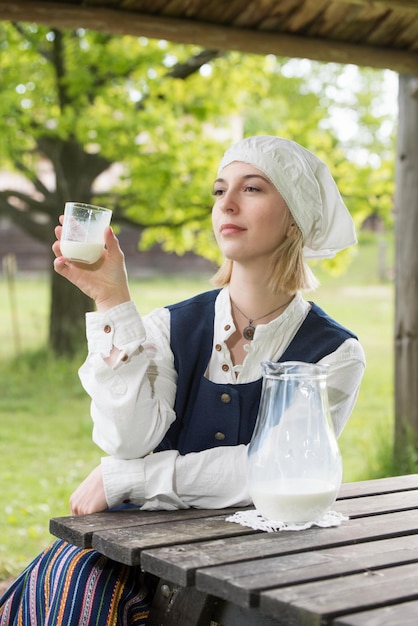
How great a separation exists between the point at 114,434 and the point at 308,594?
783mm

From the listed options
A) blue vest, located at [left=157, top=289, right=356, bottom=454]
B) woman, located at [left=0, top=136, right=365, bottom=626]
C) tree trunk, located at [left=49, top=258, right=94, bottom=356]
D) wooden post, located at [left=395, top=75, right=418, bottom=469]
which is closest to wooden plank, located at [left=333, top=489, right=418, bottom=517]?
woman, located at [left=0, top=136, right=365, bottom=626]

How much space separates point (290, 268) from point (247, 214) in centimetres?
19

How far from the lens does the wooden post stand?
489cm

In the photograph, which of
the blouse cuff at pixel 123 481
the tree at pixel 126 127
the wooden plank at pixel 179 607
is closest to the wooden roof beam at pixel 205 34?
the blouse cuff at pixel 123 481

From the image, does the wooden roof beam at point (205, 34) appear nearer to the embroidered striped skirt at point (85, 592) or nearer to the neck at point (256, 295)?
the neck at point (256, 295)

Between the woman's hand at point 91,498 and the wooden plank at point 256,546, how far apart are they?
1.32 feet

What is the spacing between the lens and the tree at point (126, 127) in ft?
26.3

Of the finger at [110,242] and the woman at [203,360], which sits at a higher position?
the finger at [110,242]

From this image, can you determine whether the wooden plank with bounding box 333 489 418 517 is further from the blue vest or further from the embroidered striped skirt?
the embroidered striped skirt

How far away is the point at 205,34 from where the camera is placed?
3.90 meters

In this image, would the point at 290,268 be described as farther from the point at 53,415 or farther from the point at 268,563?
the point at 53,415

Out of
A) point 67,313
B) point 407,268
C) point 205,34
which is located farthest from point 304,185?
point 67,313

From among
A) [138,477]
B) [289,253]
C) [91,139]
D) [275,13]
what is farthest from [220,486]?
[91,139]

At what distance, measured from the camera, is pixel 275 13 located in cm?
396
